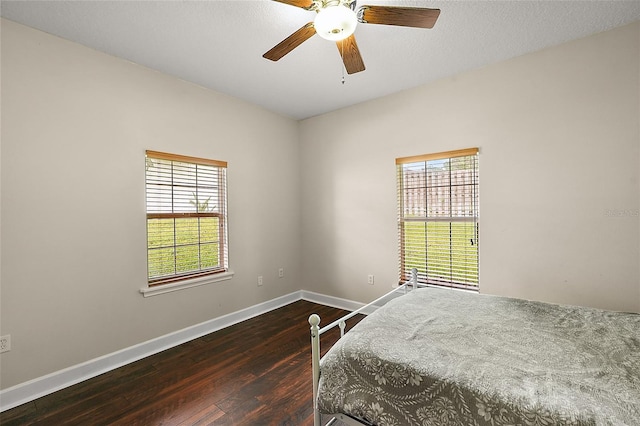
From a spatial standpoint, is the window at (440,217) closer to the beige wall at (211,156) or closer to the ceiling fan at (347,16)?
the beige wall at (211,156)

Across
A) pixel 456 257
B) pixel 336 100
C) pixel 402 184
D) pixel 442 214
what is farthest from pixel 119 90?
pixel 456 257

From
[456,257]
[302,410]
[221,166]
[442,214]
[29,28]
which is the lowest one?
[302,410]

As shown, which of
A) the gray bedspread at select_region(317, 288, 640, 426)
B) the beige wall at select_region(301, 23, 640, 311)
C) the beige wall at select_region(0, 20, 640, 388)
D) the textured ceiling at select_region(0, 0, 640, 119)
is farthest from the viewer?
the beige wall at select_region(301, 23, 640, 311)

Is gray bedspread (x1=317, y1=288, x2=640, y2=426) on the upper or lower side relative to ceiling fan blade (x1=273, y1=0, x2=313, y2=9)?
lower

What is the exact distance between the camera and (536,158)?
2.56 m

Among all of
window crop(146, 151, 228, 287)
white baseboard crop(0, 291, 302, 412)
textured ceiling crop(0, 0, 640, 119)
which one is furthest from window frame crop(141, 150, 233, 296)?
textured ceiling crop(0, 0, 640, 119)

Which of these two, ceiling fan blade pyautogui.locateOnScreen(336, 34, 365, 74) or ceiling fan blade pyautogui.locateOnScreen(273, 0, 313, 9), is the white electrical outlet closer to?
ceiling fan blade pyautogui.locateOnScreen(273, 0, 313, 9)

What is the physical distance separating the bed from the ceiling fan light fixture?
1.54m

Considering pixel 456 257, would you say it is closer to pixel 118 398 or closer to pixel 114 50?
pixel 118 398

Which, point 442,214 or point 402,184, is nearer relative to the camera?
point 442,214

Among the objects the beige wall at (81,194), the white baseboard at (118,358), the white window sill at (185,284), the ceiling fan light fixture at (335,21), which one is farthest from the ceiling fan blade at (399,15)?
the white baseboard at (118,358)

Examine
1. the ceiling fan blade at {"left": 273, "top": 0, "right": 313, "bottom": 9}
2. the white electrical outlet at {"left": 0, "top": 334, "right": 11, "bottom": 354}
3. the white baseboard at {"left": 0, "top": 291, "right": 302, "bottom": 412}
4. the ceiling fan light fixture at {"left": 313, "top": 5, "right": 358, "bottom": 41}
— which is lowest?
the white baseboard at {"left": 0, "top": 291, "right": 302, "bottom": 412}

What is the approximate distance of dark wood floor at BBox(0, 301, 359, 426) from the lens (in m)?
1.86

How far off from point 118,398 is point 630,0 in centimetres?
449
